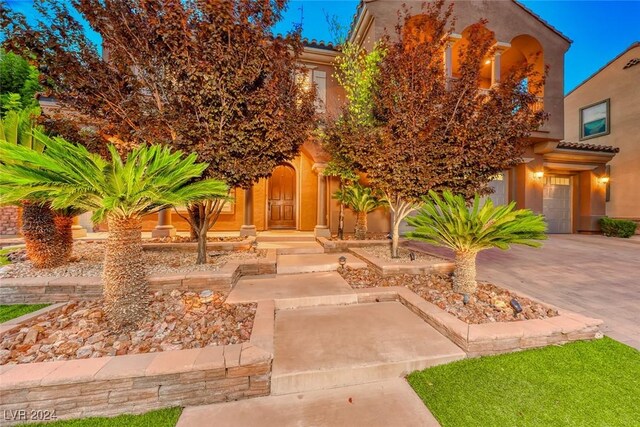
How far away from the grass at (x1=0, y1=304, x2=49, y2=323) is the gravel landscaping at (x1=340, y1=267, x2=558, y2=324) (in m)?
4.56

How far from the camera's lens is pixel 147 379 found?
205cm

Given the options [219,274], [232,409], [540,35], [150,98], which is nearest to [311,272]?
[219,274]

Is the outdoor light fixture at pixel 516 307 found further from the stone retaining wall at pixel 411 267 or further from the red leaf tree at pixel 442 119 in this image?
the red leaf tree at pixel 442 119

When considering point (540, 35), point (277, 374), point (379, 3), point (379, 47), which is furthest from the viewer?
point (540, 35)

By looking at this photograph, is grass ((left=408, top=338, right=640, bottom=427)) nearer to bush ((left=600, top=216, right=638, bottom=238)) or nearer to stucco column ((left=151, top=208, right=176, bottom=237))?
stucco column ((left=151, top=208, right=176, bottom=237))

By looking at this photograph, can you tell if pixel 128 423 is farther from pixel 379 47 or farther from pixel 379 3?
pixel 379 3

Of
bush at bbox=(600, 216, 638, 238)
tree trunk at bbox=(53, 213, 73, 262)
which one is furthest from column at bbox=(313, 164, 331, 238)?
bush at bbox=(600, 216, 638, 238)

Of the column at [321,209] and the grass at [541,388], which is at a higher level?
the column at [321,209]

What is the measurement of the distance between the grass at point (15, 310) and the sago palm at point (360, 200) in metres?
6.76

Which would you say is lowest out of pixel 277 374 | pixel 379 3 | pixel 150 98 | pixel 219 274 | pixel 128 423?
pixel 128 423

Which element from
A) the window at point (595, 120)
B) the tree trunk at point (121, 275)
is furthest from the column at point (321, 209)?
the window at point (595, 120)

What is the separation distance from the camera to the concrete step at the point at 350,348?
230cm

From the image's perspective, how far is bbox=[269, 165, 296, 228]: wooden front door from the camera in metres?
10.4

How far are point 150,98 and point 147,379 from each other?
4.49 metres
